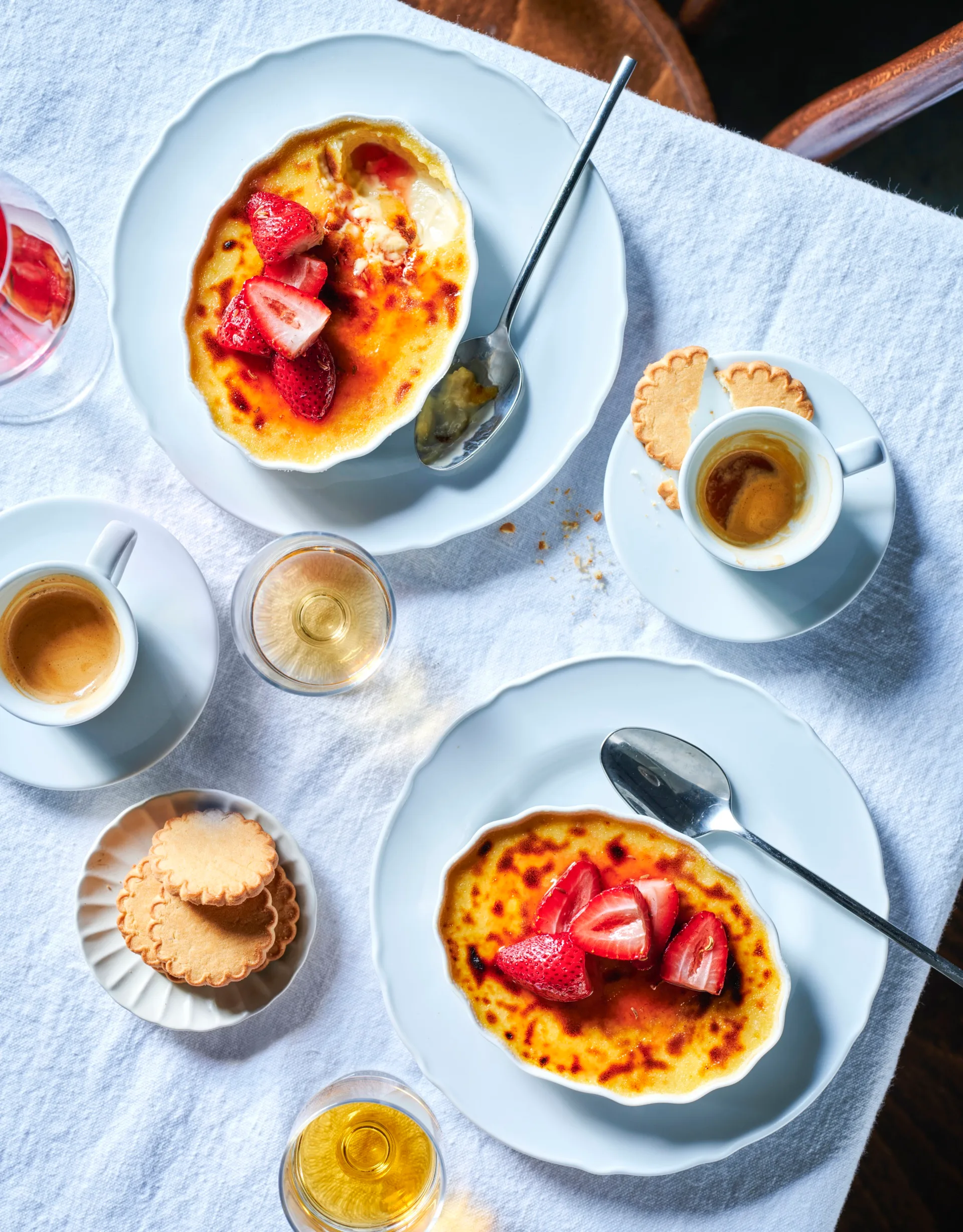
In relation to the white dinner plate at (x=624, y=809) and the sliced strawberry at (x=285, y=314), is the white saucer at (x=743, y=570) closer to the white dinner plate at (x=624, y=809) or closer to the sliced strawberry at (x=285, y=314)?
the white dinner plate at (x=624, y=809)

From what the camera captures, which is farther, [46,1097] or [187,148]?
[46,1097]

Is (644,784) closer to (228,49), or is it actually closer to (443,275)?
(443,275)

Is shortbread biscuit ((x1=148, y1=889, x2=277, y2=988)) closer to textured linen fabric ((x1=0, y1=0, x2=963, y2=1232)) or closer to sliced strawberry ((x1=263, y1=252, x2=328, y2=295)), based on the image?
textured linen fabric ((x1=0, y1=0, x2=963, y2=1232))

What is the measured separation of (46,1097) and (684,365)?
186 centimetres

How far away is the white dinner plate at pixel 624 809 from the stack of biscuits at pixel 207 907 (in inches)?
8.3

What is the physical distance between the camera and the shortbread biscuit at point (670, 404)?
188 cm

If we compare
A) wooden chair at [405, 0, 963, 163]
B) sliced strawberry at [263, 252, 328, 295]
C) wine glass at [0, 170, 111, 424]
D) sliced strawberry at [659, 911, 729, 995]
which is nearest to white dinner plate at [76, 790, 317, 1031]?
sliced strawberry at [659, 911, 729, 995]

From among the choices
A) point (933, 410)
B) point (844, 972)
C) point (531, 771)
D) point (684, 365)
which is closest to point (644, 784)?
point (531, 771)

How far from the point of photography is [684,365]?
190 cm

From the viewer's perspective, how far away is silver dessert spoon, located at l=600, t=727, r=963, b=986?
1.87 meters

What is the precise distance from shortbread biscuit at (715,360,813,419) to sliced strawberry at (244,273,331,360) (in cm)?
75

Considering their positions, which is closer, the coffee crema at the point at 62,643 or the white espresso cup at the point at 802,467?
the white espresso cup at the point at 802,467

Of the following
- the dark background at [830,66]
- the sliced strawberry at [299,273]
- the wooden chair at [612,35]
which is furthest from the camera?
the dark background at [830,66]

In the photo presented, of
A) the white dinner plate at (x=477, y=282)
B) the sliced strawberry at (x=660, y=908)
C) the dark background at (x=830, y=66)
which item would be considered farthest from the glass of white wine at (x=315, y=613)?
the dark background at (x=830, y=66)
